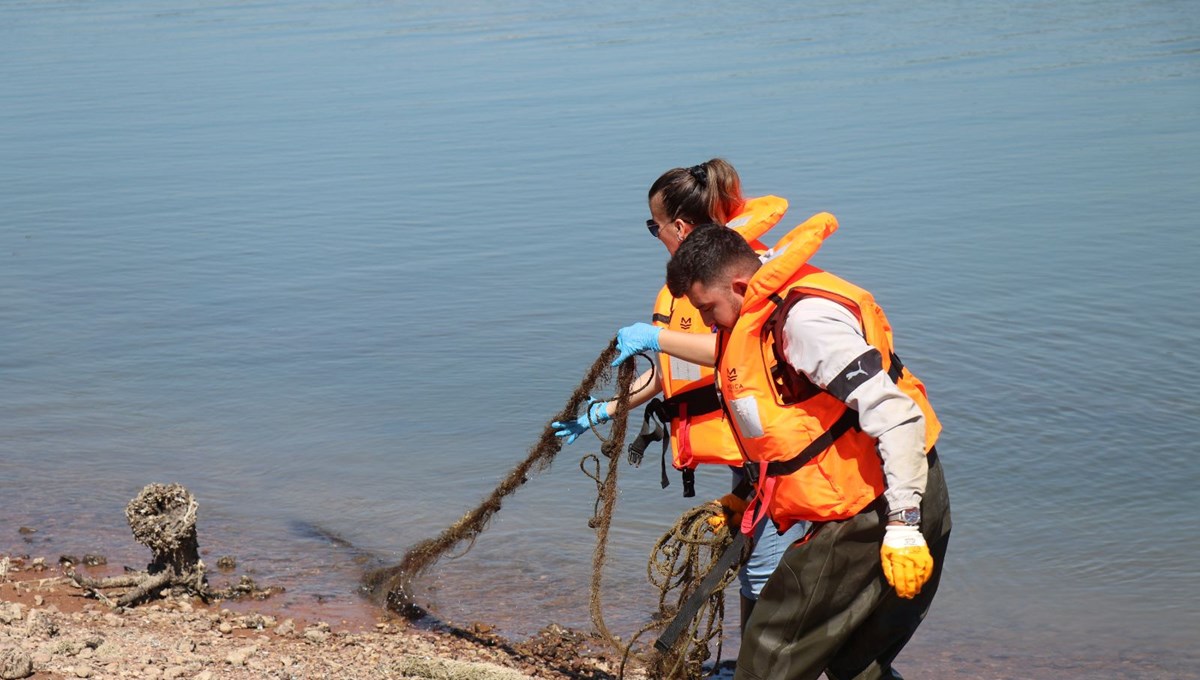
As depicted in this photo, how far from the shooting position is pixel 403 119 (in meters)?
19.0

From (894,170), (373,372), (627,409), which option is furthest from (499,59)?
(627,409)

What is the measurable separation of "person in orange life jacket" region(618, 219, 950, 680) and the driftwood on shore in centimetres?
298

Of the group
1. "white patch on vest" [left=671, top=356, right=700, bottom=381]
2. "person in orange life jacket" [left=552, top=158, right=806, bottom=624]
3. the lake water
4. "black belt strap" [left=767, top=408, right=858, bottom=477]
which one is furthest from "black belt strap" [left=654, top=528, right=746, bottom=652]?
the lake water

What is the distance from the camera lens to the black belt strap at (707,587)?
420cm

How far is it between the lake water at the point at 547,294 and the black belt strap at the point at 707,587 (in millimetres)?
1864

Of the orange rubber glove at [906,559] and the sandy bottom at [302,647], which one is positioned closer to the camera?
the orange rubber glove at [906,559]

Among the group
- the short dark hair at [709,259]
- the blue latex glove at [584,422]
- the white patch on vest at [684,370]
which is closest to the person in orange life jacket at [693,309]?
the white patch on vest at [684,370]

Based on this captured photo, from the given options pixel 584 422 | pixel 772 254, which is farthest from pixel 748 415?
pixel 584 422

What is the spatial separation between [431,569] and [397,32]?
2359 cm

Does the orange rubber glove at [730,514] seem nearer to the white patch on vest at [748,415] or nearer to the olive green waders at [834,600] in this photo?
the olive green waders at [834,600]

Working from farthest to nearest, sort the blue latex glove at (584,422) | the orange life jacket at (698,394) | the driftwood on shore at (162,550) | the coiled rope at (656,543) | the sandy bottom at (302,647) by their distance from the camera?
the driftwood on shore at (162,550) < the blue latex glove at (584,422) < the sandy bottom at (302,647) < the coiled rope at (656,543) < the orange life jacket at (698,394)

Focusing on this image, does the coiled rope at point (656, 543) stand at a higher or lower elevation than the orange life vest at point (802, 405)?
lower

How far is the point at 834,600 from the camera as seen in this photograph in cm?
366

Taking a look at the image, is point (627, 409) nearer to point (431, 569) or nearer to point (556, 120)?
point (431, 569)
